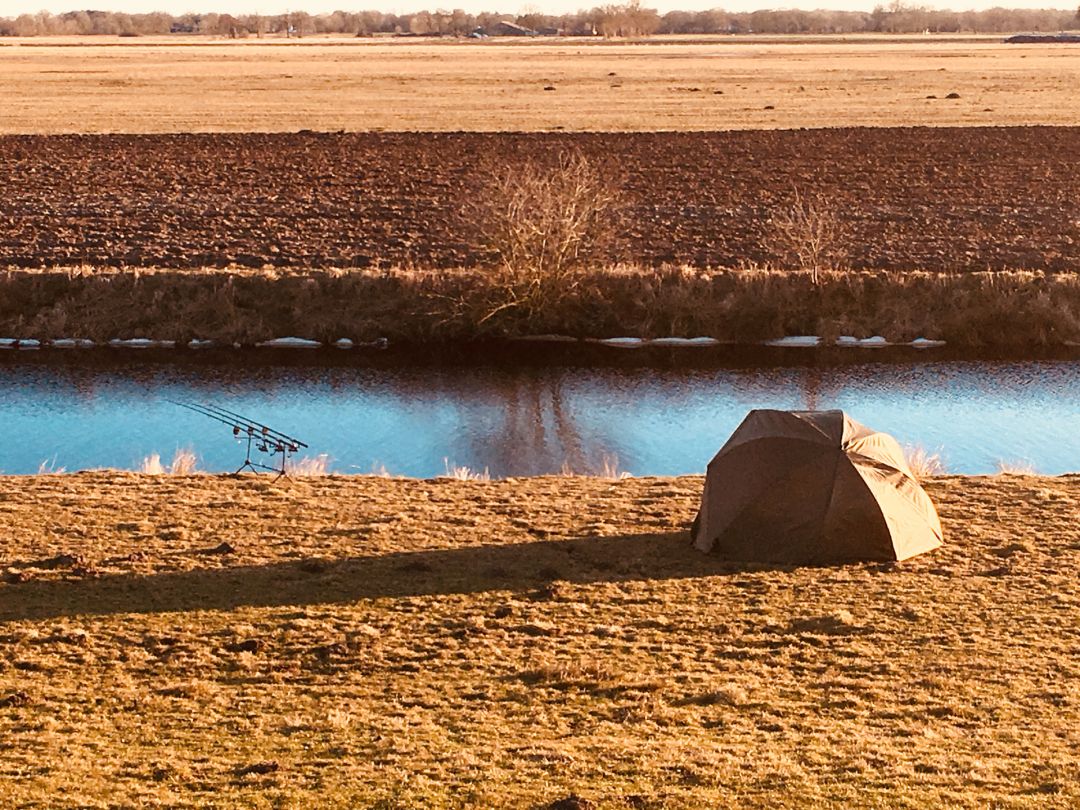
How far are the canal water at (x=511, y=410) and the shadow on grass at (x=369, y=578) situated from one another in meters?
8.77

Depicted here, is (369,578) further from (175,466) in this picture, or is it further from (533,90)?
(533,90)

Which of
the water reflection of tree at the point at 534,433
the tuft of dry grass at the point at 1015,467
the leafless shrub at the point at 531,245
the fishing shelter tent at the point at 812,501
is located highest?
the leafless shrub at the point at 531,245

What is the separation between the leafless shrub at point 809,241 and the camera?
40.8 m

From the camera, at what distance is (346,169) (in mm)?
58812

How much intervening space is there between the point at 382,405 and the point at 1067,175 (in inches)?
1392

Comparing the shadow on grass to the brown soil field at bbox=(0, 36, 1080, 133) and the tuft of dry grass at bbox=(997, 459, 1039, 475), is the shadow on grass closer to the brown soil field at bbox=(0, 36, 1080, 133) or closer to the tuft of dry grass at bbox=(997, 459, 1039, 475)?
the tuft of dry grass at bbox=(997, 459, 1039, 475)

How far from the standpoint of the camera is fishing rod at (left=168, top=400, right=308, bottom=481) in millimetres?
25484

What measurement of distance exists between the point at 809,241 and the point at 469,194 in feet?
37.3

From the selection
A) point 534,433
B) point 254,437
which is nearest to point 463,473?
point 254,437

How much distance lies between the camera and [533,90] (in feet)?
330

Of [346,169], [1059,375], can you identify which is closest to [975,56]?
[346,169]

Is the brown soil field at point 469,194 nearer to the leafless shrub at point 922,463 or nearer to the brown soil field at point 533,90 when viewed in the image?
the brown soil field at point 533,90

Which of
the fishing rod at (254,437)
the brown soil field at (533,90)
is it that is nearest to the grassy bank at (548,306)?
the fishing rod at (254,437)

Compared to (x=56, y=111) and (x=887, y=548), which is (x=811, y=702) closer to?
(x=887, y=548)
